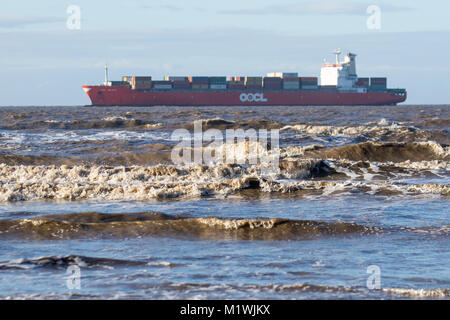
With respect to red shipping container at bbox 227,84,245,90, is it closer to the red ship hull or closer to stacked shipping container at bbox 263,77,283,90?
the red ship hull

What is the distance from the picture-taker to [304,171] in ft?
67.7

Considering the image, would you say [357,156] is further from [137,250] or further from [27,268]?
[27,268]

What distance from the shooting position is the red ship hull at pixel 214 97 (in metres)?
109

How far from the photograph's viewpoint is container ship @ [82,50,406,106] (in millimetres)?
109375

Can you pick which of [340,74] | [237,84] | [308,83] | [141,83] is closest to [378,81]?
[340,74]

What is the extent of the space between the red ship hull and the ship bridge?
4.24 meters

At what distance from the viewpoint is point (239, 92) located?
112750 millimetres

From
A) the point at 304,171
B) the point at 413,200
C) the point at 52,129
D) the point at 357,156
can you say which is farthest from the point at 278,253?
the point at 52,129

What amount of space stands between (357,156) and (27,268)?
60.6ft

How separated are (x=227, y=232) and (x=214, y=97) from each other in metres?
99.4

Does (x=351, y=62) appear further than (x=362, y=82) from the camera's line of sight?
Yes
